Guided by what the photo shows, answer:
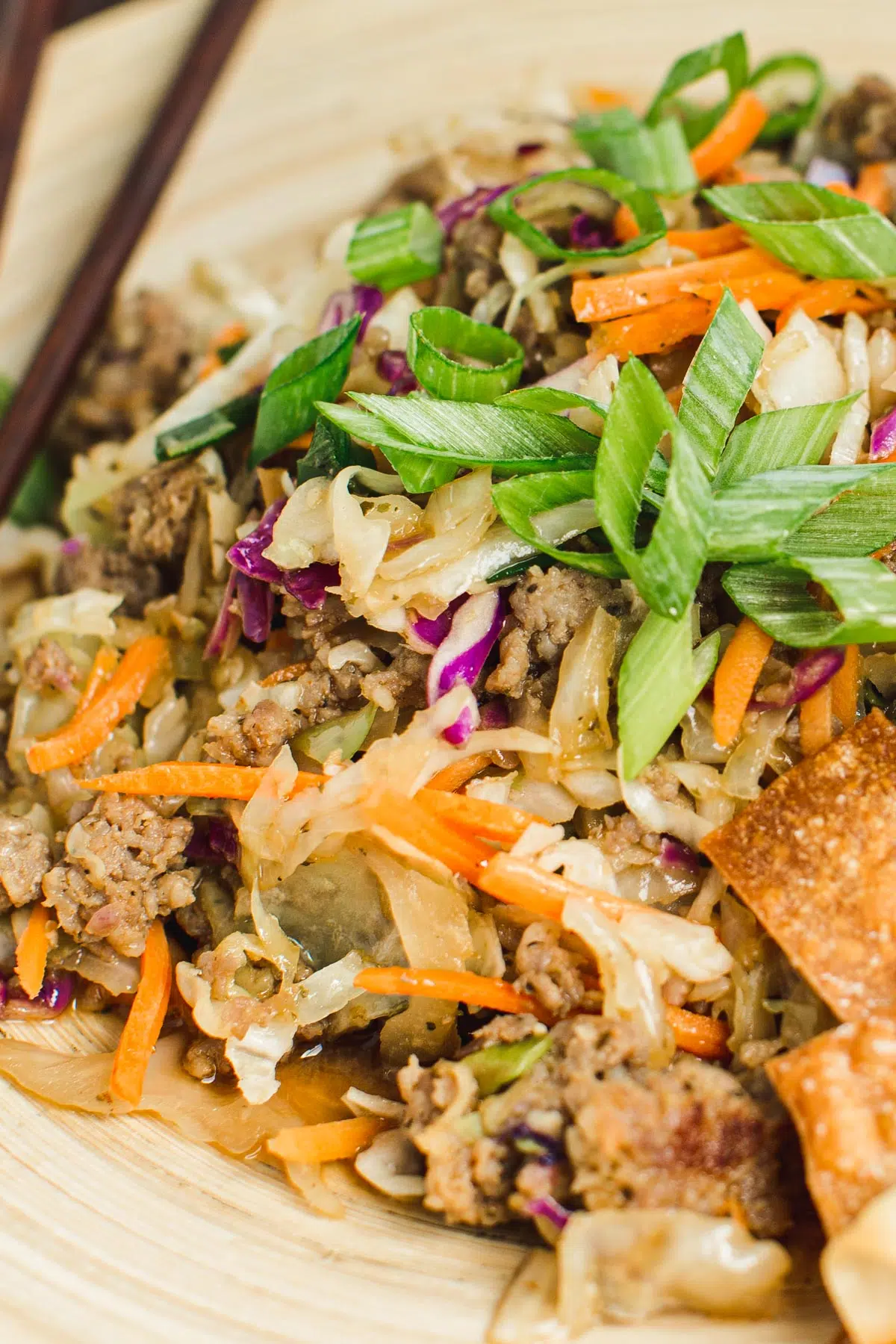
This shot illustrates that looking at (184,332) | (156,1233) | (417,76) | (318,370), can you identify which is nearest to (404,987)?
(156,1233)

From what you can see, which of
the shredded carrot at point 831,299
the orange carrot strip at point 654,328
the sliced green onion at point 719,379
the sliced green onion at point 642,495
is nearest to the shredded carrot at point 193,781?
the sliced green onion at point 642,495

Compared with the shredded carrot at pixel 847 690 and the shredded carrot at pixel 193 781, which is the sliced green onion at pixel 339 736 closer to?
the shredded carrot at pixel 193 781

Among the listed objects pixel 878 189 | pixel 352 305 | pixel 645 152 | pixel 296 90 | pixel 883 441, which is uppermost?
pixel 296 90

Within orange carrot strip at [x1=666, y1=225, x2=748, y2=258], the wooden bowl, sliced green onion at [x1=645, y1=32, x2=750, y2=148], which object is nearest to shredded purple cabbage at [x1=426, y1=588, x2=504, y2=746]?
orange carrot strip at [x1=666, y1=225, x2=748, y2=258]

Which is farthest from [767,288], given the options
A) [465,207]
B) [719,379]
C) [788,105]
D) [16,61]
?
[16,61]

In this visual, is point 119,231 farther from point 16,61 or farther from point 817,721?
point 817,721

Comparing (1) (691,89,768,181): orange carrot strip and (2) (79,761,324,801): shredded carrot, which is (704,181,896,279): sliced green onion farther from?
(2) (79,761,324,801): shredded carrot
